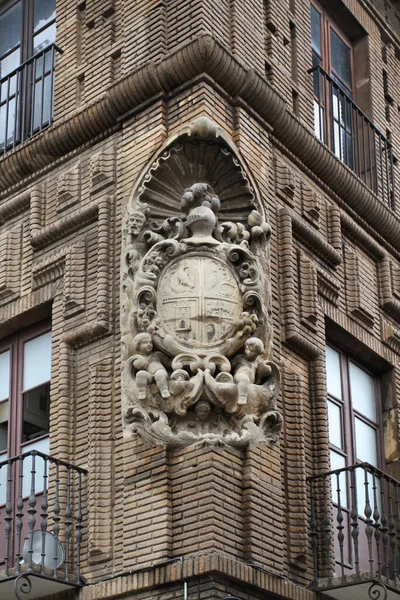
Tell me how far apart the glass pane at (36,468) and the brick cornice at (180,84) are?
303 centimetres

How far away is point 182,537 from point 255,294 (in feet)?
7.77

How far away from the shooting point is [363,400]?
15.6 m

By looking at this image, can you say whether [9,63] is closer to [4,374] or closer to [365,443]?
[4,374]

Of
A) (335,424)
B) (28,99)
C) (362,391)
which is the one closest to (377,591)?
(335,424)

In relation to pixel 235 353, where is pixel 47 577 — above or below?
below

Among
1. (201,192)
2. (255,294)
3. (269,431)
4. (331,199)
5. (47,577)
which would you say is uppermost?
(331,199)

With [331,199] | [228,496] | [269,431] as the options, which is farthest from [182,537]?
[331,199]

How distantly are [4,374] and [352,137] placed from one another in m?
5.08

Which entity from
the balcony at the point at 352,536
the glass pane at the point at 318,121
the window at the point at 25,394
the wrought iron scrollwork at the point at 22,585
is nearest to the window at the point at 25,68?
the window at the point at 25,394

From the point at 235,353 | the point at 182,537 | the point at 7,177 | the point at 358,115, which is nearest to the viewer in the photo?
the point at 182,537

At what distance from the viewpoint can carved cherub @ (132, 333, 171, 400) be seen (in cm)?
1270

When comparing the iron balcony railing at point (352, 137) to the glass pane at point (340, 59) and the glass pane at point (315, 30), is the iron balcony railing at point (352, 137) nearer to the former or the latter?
the glass pane at point (340, 59)

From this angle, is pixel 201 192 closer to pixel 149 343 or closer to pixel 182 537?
pixel 149 343

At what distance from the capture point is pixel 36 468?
13.9m
